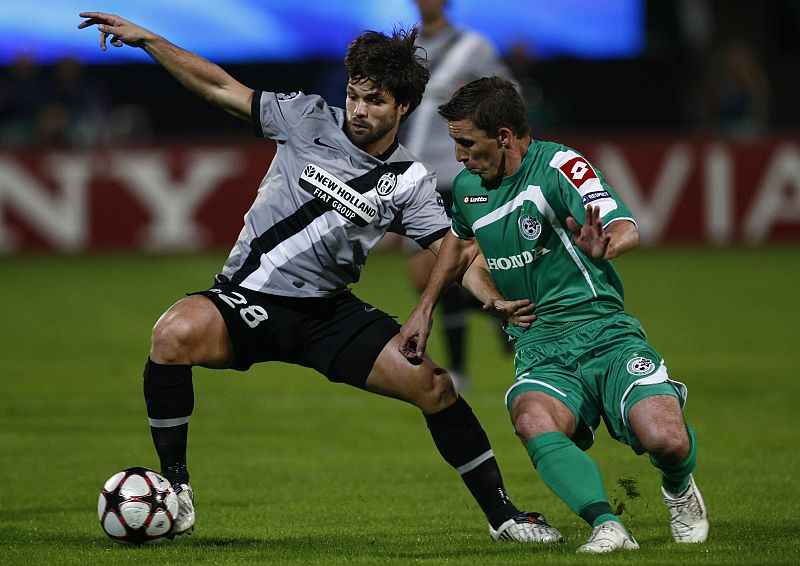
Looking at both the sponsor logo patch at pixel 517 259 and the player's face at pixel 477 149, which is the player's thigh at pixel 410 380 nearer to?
the sponsor logo patch at pixel 517 259

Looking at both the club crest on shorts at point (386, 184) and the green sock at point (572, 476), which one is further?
the club crest on shorts at point (386, 184)

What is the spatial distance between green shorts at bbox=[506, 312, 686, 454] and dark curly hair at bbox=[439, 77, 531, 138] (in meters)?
0.80

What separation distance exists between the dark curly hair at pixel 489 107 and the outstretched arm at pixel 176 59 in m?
0.92

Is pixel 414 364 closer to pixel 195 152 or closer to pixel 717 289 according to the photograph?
pixel 717 289

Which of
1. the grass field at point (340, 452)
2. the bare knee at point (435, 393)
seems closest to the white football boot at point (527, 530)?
the grass field at point (340, 452)

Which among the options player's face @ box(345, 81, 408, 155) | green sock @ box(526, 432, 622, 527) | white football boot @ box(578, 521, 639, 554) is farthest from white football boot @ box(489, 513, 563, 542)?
player's face @ box(345, 81, 408, 155)

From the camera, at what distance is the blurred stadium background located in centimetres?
768

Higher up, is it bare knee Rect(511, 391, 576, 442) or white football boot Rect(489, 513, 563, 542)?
bare knee Rect(511, 391, 576, 442)

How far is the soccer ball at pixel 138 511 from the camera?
5.52m

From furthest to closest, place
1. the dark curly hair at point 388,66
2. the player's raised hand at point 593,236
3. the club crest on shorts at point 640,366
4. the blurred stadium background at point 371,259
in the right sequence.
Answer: the blurred stadium background at point 371,259, the dark curly hair at point 388,66, the club crest on shorts at point 640,366, the player's raised hand at point 593,236

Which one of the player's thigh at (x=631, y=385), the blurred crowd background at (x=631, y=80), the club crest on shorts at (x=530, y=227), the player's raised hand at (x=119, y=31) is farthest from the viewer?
the blurred crowd background at (x=631, y=80)

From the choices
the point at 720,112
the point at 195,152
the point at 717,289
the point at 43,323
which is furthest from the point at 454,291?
the point at 720,112

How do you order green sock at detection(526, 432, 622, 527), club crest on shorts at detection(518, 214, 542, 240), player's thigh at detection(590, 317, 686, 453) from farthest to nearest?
club crest on shorts at detection(518, 214, 542, 240), player's thigh at detection(590, 317, 686, 453), green sock at detection(526, 432, 622, 527)

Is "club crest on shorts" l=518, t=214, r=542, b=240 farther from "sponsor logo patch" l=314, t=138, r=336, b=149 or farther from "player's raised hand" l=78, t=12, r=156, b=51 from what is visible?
"player's raised hand" l=78, t=12, r=156, b=51
